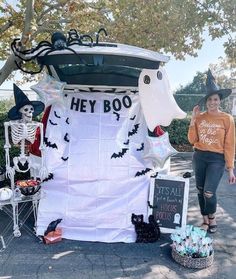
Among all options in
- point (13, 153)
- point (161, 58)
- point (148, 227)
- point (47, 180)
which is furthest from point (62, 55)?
point (13, 153)

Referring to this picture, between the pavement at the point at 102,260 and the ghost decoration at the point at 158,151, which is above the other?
the ghost decoration at the point at 158,151

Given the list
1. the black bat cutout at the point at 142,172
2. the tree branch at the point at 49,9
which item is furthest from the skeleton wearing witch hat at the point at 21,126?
the tree branch at the point at 49,9

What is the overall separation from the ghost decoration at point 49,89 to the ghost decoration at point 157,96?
0.99 meters

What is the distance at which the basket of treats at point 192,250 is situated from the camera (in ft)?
11.1

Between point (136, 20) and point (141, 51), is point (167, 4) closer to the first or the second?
point (136, 20)

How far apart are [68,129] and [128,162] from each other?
0.91 meters

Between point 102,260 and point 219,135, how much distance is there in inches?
78.4

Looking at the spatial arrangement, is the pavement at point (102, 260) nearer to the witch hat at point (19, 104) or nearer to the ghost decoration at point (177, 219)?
the ghost decoration at point (177, 219)

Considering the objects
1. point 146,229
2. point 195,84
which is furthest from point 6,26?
point 195,84

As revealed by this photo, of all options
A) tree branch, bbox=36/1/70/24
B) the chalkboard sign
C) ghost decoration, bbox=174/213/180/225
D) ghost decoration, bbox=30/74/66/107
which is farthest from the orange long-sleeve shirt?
tree branch, bbox=36/1/70/24

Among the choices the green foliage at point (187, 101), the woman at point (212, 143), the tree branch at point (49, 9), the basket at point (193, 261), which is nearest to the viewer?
the basket at point (193, 261)

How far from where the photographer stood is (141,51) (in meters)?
3.69

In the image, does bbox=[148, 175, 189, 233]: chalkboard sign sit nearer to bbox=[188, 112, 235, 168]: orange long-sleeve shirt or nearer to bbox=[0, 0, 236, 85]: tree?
bbox=[188, 112, 235, 168]: orange long-sleeve shirt

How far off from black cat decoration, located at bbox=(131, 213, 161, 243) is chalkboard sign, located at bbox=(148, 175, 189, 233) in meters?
0.08
